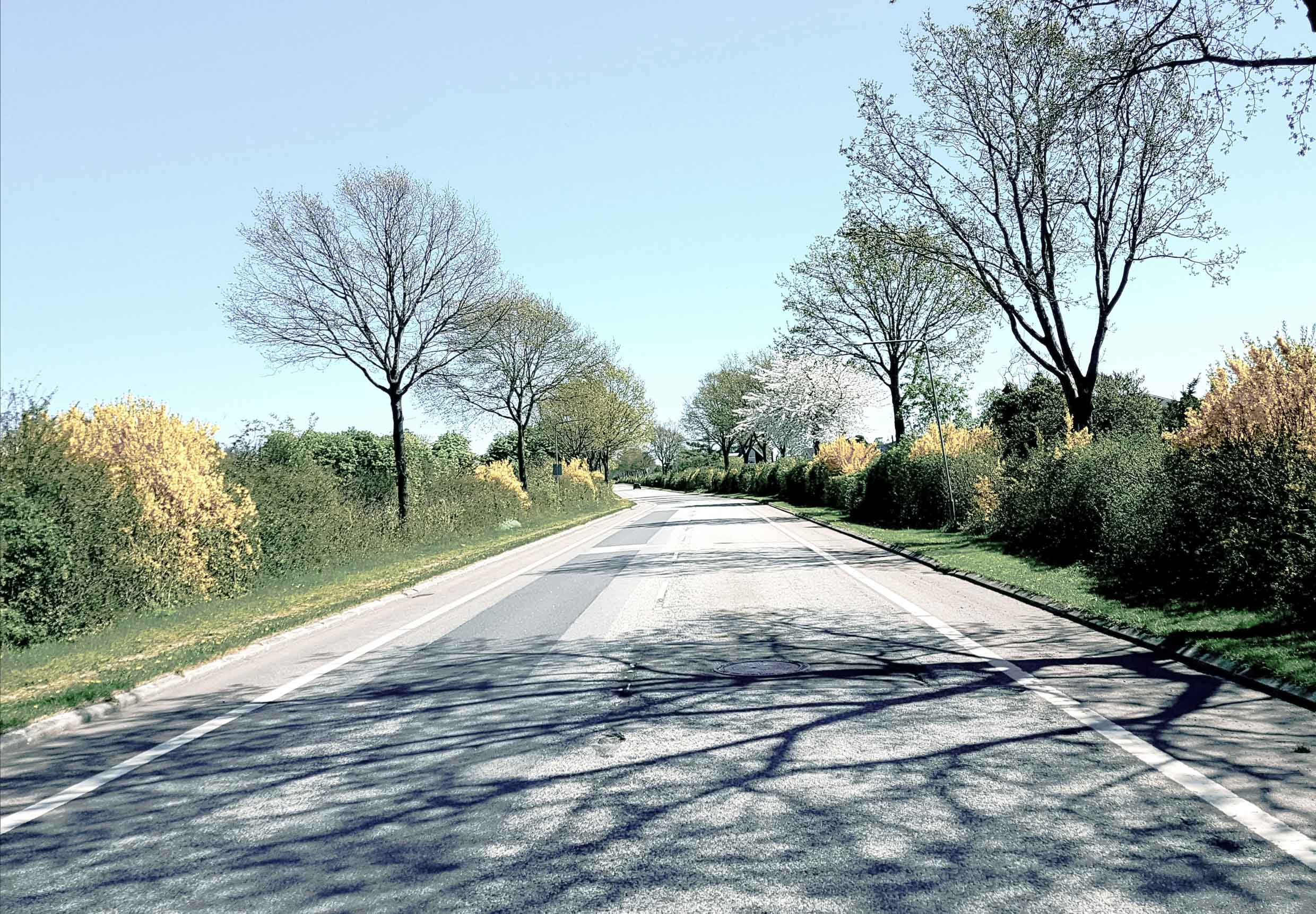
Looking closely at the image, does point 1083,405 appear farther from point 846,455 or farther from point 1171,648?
point 846,455

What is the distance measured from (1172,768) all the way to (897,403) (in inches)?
1437

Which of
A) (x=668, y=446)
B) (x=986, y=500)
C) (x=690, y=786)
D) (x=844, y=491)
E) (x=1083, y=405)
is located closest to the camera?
(x=690, y=786)

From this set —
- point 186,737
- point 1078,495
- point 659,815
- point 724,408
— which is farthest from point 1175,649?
point 724,408

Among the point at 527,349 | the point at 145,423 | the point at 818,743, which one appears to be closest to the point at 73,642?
the point at 145,423

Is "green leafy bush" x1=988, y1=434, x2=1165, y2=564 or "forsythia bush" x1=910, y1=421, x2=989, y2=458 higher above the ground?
"forsythia bush" x1=910, y1=421, x2=989, y2=458

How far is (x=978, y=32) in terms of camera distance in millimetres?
21578

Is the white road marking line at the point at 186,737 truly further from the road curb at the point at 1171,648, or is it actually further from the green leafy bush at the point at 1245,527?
the green leafy bush at the point at 1245,527

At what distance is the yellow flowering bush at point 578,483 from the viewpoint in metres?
55.5

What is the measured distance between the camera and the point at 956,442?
27.0 meters

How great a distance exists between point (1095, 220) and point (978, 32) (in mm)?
5093

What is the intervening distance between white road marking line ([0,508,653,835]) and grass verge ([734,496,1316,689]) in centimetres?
767

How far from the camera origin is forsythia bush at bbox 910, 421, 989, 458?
2616 cm

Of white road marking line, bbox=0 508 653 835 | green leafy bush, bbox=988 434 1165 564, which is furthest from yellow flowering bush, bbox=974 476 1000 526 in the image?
white road marking line, bbox=0 508 653 835

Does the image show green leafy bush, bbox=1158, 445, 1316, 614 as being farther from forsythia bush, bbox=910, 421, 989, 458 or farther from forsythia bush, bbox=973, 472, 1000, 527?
forsythia bush, bbox=910, 421, 989, 458
